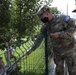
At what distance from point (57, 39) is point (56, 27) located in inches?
8.5

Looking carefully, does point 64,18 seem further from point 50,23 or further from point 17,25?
point 17,25

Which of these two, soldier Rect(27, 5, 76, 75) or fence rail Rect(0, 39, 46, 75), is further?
soldier Rect(27, 5, 76, 75)

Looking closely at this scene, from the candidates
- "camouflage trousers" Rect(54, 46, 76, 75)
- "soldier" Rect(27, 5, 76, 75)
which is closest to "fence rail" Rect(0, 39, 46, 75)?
"soldier" Rect(27, 5, 76, 75)

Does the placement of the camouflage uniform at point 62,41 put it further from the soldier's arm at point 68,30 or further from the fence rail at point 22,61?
the fence rail at point 22,61

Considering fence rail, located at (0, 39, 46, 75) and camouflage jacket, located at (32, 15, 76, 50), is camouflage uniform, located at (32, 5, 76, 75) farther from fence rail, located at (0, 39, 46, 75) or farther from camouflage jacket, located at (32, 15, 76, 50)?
fence rail, located at (0, 39, 46, 75)

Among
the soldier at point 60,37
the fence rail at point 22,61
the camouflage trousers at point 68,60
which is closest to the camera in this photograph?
the fence rail at point 22,61

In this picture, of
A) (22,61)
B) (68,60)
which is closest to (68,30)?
(68,60)

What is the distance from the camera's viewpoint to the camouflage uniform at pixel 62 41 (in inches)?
176

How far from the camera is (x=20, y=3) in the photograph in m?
7.74

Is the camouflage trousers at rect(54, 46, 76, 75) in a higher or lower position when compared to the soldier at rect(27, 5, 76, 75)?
lower

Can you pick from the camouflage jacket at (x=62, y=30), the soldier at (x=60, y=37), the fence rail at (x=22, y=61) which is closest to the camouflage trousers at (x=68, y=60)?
the soldier at (x=60, y=37)

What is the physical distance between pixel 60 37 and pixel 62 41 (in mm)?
157

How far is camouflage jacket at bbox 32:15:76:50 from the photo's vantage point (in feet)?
14.6

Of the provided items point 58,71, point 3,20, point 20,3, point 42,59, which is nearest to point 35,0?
point 20,3
